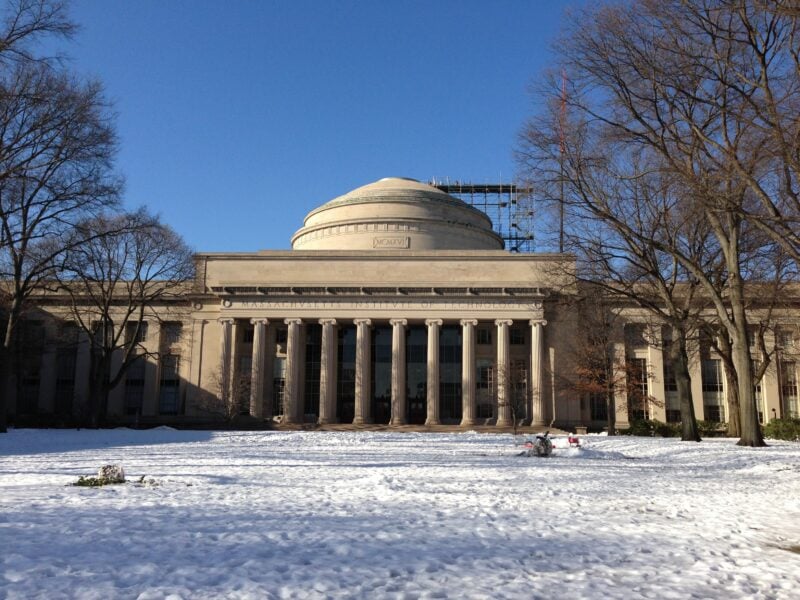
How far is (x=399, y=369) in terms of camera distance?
54938 millimetres

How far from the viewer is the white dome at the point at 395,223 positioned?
64.2 metres

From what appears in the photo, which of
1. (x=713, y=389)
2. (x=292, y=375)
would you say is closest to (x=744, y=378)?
(x=292, y=375)

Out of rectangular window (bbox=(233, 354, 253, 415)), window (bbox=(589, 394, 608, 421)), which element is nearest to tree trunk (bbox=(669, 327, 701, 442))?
window (bbox=(589, 394, 608, 421))

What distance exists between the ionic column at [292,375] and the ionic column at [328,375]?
1853 millimetres

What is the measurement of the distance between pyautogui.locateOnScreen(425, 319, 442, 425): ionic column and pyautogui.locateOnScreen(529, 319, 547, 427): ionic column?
7066mm

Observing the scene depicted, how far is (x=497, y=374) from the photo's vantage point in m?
53.6

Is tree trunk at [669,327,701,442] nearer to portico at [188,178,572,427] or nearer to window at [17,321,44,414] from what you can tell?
portico at [188,178,572,427]

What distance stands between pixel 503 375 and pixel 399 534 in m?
43.8

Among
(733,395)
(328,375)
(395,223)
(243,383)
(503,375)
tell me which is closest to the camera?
(733,395)

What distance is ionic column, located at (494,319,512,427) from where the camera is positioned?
51.0 metres

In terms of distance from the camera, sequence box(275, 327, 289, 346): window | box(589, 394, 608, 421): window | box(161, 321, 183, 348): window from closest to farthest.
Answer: box(589, 394, 608, 421): window, box(275, 327, 289, 346): window, box(161, 321, 183, 348): window

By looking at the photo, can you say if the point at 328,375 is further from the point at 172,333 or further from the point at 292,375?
the point at 172,333

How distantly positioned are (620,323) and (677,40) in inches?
1541

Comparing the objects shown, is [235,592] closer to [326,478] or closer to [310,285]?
[326,478]
